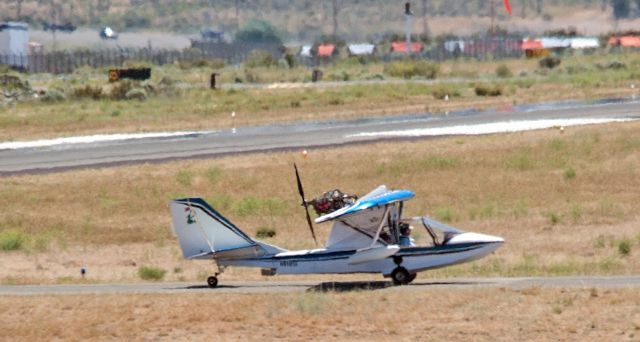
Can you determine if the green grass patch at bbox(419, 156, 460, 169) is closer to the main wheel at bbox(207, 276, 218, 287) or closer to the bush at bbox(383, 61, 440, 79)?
the main wheel at bbox(207, 276, 218, 287)

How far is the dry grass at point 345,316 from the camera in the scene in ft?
90.5

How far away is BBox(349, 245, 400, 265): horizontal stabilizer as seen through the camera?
3369 cm

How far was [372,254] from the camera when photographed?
111 ft

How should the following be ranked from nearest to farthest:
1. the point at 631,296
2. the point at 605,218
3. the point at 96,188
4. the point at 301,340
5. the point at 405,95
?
the point at 301,340 < the point at 631,296 < the point at 605,218 < the point at 96,188 < the point at 405,95

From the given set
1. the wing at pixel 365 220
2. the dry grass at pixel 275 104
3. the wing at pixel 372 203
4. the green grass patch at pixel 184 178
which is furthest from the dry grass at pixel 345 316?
the dry grass at pixel 275 104

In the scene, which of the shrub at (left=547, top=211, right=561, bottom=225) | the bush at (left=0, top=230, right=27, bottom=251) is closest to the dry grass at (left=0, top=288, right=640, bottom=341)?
the bush at (left=0, top=230, right=27, bottom=251)

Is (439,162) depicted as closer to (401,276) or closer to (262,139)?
(262,139)

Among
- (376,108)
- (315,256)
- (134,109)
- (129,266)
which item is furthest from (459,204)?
(134,109)

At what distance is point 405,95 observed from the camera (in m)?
99.1

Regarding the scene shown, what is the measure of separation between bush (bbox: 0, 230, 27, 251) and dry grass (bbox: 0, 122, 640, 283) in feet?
1.00

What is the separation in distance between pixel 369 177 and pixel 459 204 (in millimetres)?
5909

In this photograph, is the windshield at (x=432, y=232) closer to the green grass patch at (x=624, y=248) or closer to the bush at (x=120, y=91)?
the green grass patch at (x=624, y=248)

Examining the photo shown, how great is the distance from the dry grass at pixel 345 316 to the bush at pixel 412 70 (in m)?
99.6

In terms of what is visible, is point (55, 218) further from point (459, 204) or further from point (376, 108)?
point (376, 108)
